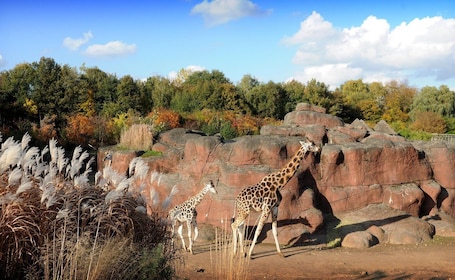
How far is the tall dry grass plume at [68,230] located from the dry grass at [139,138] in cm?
1070

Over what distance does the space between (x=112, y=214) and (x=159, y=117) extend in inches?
771

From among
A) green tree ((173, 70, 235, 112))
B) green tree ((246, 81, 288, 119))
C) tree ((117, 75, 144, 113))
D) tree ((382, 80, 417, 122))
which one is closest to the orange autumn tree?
tree ((117, 75, 144, 113))

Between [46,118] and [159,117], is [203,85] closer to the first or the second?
[159,117]

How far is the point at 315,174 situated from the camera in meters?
13.6

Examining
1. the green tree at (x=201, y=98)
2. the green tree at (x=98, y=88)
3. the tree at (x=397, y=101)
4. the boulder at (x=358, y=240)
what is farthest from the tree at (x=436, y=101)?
the boulder at (x=358, y=240)

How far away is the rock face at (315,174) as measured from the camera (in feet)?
42.2

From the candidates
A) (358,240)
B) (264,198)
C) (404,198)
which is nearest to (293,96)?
(404,198)

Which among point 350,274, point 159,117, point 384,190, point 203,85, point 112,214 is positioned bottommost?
point 350,274

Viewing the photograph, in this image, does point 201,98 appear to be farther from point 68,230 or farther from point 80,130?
point 68,230

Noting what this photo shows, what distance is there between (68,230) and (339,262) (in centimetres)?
692

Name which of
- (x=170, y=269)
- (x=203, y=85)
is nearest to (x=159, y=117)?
(x=203, y=85)

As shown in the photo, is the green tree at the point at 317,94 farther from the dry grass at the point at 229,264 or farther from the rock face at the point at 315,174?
the dry grass at the point at 229,264

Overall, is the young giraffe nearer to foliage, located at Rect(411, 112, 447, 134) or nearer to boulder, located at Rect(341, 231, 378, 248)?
boulder, located at Rect(341, 231, 378, 248)

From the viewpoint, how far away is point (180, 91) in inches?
1355
